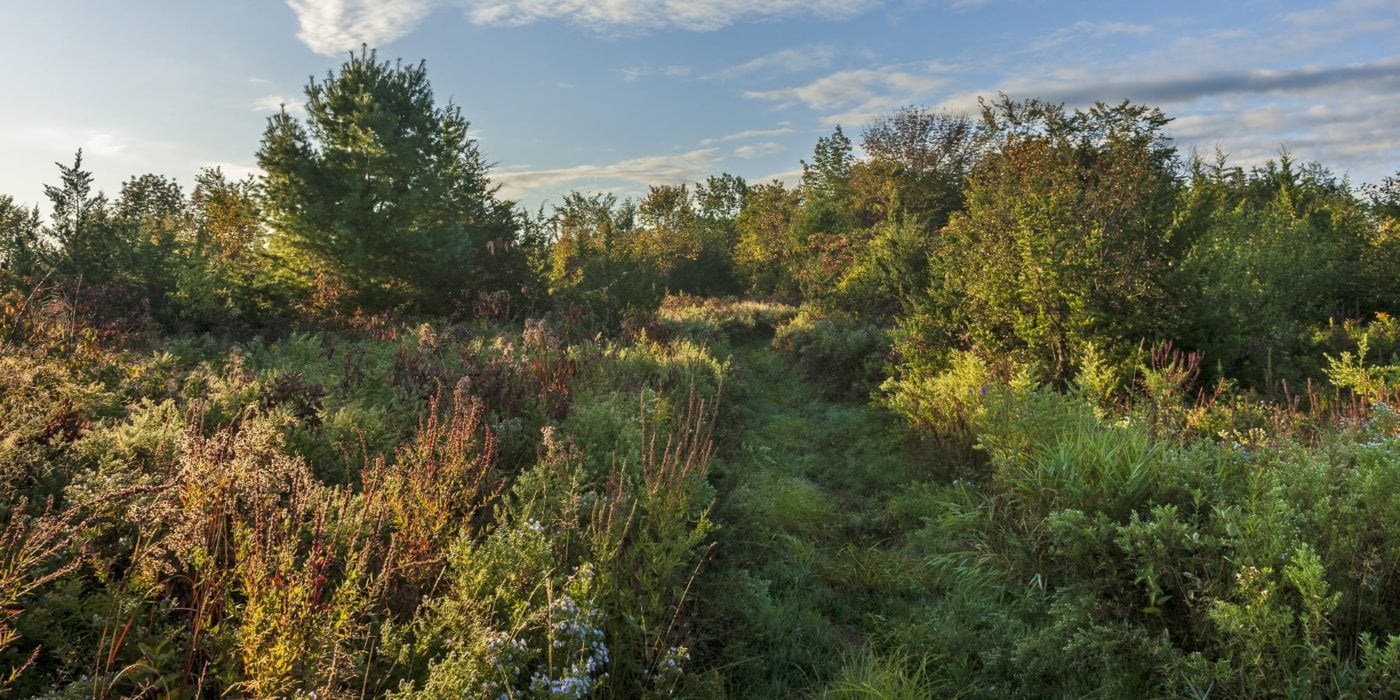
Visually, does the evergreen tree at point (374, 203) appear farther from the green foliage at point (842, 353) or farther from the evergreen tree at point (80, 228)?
the green foliage at point (842, 353)

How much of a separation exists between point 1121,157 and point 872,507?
241 inches

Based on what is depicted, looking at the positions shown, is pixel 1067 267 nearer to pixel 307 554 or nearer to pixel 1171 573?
pixel 1171 573

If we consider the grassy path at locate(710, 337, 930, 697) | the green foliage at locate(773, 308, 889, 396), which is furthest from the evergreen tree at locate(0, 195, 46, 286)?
the green foliage at locate(773, 308, 889, 396)

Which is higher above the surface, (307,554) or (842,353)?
(307,554)

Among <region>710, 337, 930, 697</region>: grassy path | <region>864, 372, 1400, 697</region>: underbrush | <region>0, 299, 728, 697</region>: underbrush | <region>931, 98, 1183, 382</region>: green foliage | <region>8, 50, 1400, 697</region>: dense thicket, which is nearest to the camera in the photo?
<region>0, 299, 728, 697</region>: underbrush

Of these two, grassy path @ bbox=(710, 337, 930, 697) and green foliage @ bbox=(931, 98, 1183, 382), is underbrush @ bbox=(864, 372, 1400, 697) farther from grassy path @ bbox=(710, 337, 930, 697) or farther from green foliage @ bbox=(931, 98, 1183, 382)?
green foliage @ bbox=(931, 98, 1183, 382)

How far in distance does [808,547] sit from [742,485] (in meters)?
1.30

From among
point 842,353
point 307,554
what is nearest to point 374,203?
point 842,353

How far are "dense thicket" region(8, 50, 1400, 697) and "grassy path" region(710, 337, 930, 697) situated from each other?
0.10ft

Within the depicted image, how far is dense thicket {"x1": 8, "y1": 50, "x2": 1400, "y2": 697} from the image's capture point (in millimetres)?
2664

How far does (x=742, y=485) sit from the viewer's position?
20.1ft

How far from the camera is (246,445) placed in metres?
3.25

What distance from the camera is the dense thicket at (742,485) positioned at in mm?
2664

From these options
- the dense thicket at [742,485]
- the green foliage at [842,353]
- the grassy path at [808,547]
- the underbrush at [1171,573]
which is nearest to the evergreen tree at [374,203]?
the dense thicket at [742,485]
